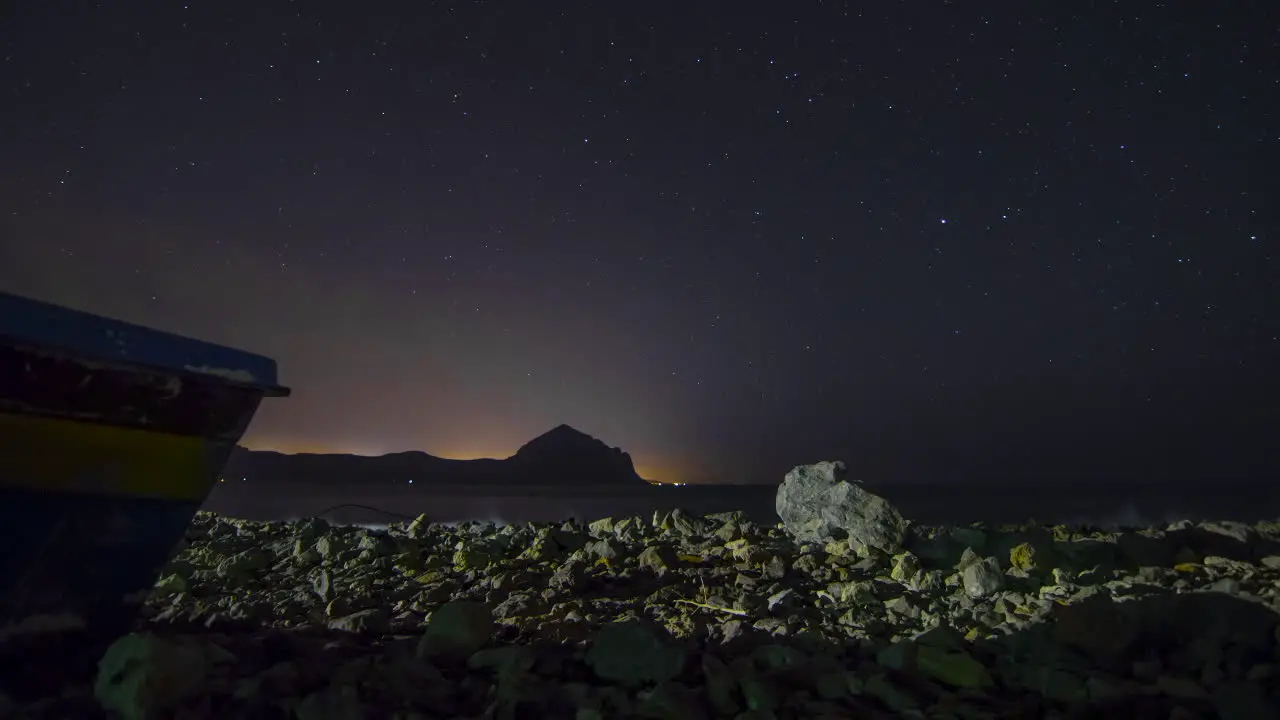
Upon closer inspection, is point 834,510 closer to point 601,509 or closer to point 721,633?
point 721,633

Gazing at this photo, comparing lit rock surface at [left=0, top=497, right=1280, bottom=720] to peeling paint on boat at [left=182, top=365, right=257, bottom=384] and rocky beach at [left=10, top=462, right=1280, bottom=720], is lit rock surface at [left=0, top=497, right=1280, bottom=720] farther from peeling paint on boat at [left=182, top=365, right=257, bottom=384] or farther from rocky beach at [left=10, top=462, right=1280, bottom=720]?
peeling paint on boat at [left=182, top=365, right=257, bottom=384]

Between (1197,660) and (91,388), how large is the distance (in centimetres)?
575

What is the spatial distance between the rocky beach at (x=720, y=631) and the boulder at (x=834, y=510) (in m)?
0.05

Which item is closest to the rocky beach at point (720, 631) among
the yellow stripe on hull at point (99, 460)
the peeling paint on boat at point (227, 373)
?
the yellow stripe on hull at point (99, 460)

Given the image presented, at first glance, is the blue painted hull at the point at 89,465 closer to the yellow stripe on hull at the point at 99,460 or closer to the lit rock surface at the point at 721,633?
the yellow stripe on hull at the point at 99,460

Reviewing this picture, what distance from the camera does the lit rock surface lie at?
11.7 feet

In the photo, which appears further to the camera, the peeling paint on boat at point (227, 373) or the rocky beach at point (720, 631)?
the peeling paint on boat at point (227, 373)

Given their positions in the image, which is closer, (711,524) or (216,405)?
(216,405)

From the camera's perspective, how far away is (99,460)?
366 cm

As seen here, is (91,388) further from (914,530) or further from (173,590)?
(914,530)

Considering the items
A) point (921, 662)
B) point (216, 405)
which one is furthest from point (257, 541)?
point (921, 662)

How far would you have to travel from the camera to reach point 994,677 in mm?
4074

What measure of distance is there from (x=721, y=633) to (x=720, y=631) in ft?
0.27

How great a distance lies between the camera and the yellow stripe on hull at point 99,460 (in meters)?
3.40
